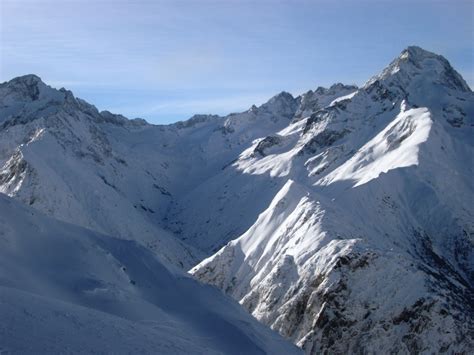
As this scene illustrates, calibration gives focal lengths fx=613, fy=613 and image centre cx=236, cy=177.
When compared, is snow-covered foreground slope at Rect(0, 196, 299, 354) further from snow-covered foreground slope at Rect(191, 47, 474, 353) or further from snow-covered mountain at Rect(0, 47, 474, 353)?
snow-covered foreground slope at Rect(191, 47, 474, 353)

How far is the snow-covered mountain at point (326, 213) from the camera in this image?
5306 centimetres

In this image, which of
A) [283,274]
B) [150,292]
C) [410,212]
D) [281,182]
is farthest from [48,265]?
[281,182]

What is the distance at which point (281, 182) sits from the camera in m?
163

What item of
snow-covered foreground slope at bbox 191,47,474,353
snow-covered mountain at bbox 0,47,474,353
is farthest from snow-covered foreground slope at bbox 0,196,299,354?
snow-covered foreground slope at bbox 191,47,474,353

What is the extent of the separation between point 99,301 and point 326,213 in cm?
4818

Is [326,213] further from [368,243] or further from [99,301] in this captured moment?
[99,301]

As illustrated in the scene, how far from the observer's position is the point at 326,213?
2928 inches

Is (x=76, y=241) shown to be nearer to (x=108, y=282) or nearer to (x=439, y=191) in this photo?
(x=108, y=282)

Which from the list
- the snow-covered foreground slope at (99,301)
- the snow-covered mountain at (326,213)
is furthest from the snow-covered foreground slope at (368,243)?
the snow-covered foreground slope at (99,301)

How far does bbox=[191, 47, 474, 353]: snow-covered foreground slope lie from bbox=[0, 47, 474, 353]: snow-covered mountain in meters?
0.17

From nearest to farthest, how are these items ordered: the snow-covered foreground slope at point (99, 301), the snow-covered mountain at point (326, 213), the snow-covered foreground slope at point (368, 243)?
the snow-covered foreground slope at point (99, 301)
the snow-covered foreground slope at point (368, 243)
the snow-covered mountain at point (326, 213)

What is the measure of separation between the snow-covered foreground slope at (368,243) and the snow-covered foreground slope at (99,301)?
20252 mm

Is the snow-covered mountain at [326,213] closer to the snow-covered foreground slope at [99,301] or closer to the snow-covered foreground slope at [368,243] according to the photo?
the snow-covered foreground slope at [368,243]

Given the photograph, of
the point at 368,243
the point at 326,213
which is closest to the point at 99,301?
the point at 368,243
